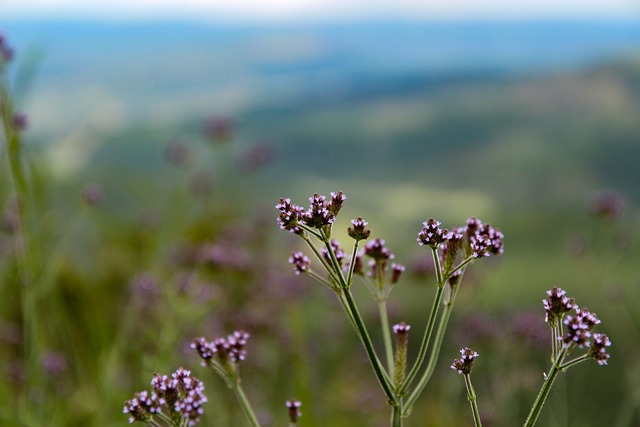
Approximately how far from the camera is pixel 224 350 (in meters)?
1.56

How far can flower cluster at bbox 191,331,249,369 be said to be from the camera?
1.50m

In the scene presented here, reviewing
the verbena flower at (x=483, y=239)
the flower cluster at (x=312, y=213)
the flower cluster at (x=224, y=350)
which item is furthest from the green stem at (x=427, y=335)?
the flower cluster at (x=224, y=350)

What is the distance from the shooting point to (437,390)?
4.79 m

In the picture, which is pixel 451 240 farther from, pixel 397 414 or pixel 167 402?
pixel 167 402

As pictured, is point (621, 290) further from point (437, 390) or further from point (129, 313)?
point (129, 313)

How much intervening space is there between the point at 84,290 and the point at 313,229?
3582 mm

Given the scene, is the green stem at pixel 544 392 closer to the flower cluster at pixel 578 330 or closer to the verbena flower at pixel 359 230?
the flower cluster at pixel 578 330

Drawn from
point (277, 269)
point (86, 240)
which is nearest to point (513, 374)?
point (277, 269)

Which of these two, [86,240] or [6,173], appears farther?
[86,240]

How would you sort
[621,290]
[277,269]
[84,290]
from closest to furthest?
[621,290]
[277,269]
[84,290]

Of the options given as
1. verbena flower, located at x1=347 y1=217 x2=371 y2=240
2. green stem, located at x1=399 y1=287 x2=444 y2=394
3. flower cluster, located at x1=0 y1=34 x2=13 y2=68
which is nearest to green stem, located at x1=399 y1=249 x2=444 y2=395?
green stem, located at x1=399 y1=287 x2=444 y2=394

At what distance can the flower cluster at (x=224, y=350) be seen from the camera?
1.50m

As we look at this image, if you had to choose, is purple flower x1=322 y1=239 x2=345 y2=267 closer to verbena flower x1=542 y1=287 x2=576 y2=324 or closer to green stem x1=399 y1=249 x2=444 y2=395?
green stem x1=399 y1=249 x2=444 y2=395

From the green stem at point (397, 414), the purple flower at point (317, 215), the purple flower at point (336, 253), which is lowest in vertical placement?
the green stem at point (397, 414)
